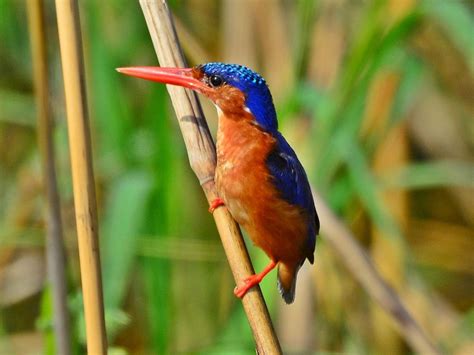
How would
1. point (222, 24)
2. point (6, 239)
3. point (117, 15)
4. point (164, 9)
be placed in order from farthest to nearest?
1. point (222, 24)
2. point (117, 15)
3. point (6, 239)
4. point (164, 9)

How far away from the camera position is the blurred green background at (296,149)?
2.77 metres

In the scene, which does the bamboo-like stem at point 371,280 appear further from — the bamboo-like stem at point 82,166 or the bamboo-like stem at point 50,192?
the bamboo-like stem at point 82,166

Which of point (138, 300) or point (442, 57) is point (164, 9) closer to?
point (138, 300)

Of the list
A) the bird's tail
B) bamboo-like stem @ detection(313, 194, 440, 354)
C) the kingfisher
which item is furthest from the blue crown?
bamboo-like stem @ detection(313, 194, 440, 354)

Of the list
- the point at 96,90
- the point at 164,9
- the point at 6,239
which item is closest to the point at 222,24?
the point at 96,90

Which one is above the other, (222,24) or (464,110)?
(222,24)

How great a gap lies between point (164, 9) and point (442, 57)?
88.4 inches

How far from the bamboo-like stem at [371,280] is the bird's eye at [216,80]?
0.65 metres

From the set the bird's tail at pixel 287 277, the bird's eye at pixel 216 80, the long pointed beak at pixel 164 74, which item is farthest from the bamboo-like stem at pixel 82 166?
the bird's tail at pixel 287 277

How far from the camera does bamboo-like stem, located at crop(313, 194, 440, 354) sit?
2488 millimetres

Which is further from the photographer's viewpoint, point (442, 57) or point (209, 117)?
point (442, 57)

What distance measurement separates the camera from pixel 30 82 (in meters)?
3.62

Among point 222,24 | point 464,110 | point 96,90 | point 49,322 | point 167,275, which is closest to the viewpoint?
point 49,322

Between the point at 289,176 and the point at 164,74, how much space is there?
39cm
